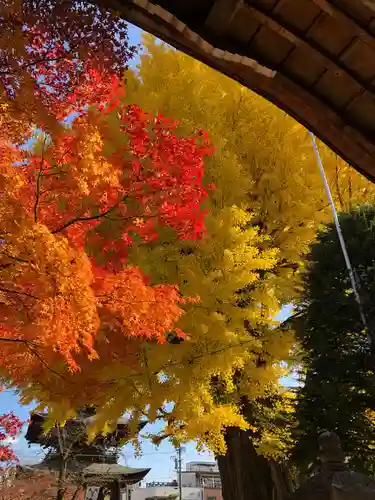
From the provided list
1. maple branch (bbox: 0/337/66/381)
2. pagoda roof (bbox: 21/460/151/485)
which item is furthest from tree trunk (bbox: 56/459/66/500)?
maple branch (bbox: 0/337/66/381)

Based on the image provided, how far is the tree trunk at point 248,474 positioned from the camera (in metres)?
7.84

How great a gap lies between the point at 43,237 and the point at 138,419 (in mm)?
3858

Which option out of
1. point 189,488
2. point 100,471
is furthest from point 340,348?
point 189,488

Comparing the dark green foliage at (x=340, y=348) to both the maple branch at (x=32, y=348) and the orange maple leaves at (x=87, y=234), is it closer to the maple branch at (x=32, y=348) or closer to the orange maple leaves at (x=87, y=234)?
→ the orange maple leaves at (x=87, y=234)

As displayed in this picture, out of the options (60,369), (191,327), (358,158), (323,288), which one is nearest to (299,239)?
(323,288)

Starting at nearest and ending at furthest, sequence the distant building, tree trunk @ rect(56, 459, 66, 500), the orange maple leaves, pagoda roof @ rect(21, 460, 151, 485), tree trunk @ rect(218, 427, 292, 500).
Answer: the orange maple leaves
tree trunk @ rect(218, 427, 292, 500)
tree trunk @ rect(56, 459, 66, 500)
pagoda roof @ rect(21, 460, 151, 485)
the distant building

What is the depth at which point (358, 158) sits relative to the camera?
2.63 m

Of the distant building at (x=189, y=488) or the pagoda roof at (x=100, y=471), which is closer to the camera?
the pagoda roof at (x=100, y=471)

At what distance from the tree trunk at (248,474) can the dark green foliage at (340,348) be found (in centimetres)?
200

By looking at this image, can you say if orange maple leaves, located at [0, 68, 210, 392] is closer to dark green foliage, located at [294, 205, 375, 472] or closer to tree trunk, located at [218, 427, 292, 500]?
dark green foliage, located at [294, 205, 375, 472]

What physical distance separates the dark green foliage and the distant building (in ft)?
157

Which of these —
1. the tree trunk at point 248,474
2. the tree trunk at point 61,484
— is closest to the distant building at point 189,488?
the tree trunk at point 61,484

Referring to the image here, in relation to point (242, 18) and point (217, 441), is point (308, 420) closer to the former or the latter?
point (217, 441)

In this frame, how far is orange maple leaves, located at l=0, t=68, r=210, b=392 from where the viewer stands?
5137 mm
